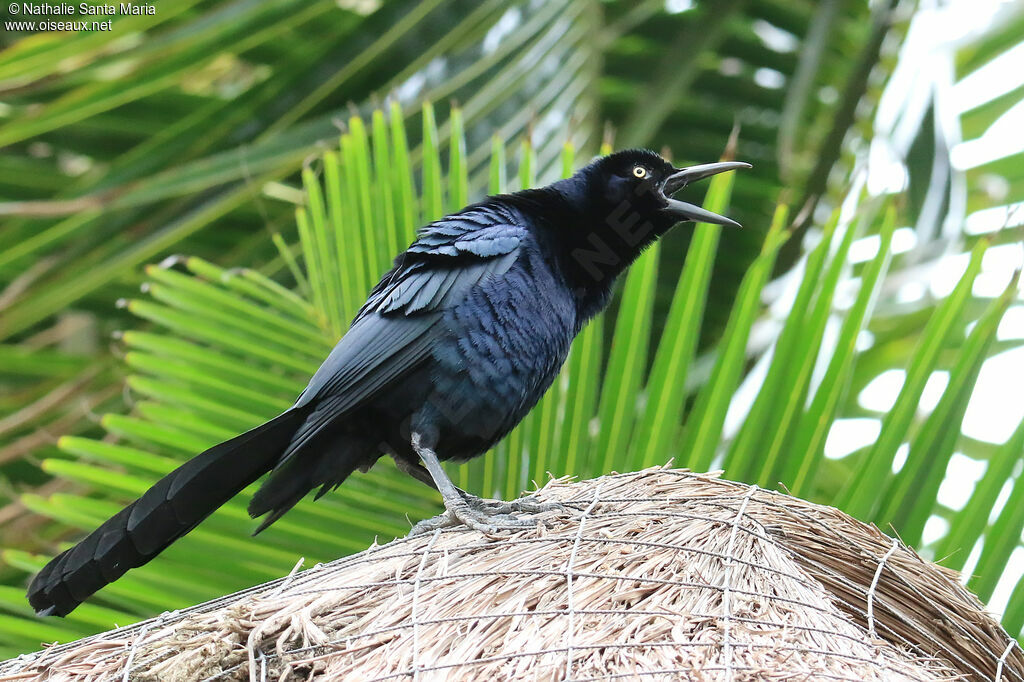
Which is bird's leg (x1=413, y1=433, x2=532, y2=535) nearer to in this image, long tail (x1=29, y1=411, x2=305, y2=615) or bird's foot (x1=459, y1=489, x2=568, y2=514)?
bird's foot (x1=459, y1=489, x2=568, y2=514)

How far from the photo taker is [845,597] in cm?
282

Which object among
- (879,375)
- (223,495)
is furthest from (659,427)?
(879,375)

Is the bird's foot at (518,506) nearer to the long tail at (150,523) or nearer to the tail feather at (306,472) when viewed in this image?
the tail feather at (306,472)

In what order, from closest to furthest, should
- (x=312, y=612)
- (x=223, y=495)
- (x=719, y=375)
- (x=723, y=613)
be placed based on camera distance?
(x=723, y=613) < (x=312, y=612) < (x=223, y=495) < (x=719, y=375)

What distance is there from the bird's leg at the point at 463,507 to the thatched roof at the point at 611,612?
5.1 inches

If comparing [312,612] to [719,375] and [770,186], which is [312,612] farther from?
[770,186]

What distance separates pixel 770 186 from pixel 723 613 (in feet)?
15.0

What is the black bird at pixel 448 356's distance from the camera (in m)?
3.47

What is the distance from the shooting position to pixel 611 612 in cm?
224

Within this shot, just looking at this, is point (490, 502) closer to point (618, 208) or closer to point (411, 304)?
point (411, 304)

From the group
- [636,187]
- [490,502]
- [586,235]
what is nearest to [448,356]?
[490,502]

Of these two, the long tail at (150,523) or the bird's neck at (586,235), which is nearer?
the long tail at (150,523)

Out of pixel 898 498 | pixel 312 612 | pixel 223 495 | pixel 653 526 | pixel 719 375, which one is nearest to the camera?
pixel 312 612
